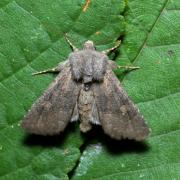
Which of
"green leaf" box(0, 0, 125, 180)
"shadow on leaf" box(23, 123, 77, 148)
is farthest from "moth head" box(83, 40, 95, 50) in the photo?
"shadow on leaf" box(23, 123, 77, 148)

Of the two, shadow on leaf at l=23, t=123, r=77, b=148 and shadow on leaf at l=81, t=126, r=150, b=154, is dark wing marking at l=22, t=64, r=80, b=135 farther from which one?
shadow on leaf at l=81, t=126, r=150, b=154

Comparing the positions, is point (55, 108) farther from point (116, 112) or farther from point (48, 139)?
point (116, 112)

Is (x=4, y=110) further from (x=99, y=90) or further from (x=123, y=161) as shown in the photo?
(x=123, y=161)

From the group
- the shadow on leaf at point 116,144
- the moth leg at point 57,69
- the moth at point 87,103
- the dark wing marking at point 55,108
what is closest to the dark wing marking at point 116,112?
the moth at point 87,103

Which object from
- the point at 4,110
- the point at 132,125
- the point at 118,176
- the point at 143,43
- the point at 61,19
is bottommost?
the point at 118,176

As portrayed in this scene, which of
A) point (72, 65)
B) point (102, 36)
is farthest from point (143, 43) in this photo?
point (72, 65)

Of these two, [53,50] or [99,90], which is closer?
[53,50]

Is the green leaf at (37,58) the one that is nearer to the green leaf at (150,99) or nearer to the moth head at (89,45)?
the moth head at (89,45)
